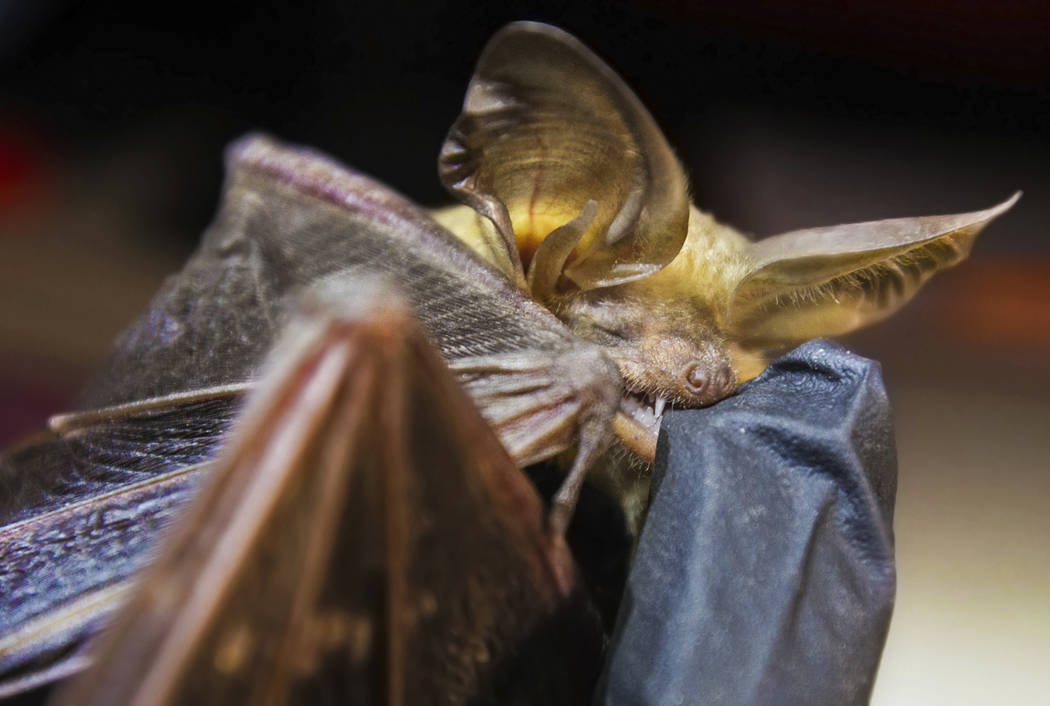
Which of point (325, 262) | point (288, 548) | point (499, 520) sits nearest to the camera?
point (288, 548)

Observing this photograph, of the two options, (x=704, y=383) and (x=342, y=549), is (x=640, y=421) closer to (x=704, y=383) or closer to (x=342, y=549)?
(x=704, y=383)

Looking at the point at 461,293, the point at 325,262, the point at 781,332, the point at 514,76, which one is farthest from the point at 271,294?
the point at 781,332

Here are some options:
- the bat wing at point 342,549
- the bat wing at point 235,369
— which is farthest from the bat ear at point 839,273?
the bat wing at point 342,549

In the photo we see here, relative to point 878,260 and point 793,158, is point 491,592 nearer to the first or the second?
point 878,260

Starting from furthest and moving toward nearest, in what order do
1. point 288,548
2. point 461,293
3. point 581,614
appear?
point 461,293 → point 581,614 → point 288,548

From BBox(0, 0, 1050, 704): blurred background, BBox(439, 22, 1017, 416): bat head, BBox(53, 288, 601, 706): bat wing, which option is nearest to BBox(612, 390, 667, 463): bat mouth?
BBox(439, 22, 1017, 416): bat head

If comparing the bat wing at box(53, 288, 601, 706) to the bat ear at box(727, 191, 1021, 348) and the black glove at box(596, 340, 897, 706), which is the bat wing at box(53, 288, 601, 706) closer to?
the black glove at box(596, 340, 897, 706)

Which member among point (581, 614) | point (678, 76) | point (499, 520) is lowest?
point (581, 614)
